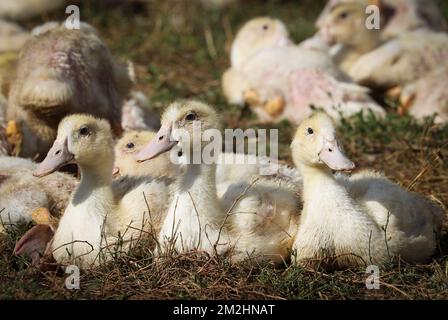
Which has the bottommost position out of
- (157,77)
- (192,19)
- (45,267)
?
(45,267)

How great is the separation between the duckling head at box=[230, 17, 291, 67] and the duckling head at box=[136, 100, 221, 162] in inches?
146

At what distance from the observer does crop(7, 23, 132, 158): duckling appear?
20.2 ft

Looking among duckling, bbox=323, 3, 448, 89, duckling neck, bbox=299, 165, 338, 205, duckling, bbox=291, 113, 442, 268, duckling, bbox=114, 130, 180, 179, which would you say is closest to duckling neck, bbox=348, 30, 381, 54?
duckling, bbox=323, 3, 448, 89

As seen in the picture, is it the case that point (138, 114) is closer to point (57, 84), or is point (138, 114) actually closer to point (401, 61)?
point (57, 84)

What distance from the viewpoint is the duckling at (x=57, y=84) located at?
6.15m

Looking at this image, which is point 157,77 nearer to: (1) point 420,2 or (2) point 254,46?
(2) point 254,46

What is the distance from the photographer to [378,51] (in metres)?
8.13

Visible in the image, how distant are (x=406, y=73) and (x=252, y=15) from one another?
3867mm

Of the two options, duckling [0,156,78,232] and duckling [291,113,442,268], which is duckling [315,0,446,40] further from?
duckling [291,113,442,268]

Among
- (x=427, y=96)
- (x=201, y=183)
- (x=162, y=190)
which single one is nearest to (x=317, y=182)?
(x=201, y=183)

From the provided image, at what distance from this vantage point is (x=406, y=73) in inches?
310

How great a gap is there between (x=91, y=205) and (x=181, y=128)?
0.66 meters

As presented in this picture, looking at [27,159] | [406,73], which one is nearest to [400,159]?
[406,73]

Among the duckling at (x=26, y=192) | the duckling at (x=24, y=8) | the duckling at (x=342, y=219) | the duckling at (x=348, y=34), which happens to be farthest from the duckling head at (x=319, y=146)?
the duckling at (x=24, y=8)
